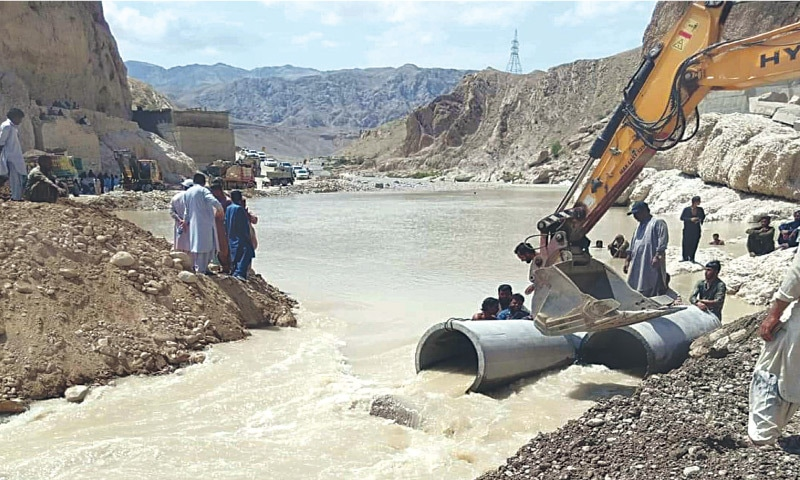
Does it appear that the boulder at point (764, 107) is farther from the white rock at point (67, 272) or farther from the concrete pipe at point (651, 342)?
the white rock at point (67, 272)

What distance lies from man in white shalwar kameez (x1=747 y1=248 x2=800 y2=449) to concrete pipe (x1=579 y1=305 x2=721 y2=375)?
7.81ft

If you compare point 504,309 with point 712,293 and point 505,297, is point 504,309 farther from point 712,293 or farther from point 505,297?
point 712,293

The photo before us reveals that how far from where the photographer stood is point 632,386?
6.62 m

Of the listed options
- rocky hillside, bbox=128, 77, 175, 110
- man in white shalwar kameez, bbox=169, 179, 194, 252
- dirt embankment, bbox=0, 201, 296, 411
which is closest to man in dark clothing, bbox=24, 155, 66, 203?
dirt embankment, bbox=0, 201, 296, 411

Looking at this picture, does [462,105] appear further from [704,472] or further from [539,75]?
[704,472]

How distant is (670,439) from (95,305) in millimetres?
5839

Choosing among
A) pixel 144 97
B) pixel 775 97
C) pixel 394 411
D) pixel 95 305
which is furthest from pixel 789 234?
pixel 144 97

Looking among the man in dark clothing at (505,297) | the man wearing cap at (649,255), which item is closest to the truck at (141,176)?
the man in dark clothing at (505,297)

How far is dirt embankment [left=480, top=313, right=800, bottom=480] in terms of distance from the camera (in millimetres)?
3811

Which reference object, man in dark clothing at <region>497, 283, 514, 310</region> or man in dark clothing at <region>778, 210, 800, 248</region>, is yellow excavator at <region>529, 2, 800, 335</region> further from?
man in dark clothing at <region>778, 210, 800, 248</region>

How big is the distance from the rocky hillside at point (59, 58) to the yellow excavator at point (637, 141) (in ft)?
111

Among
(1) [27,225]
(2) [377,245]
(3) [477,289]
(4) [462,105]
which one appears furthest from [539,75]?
(1) [27,225]

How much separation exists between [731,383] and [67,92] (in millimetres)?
44153

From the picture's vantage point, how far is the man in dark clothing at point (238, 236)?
371 inches
